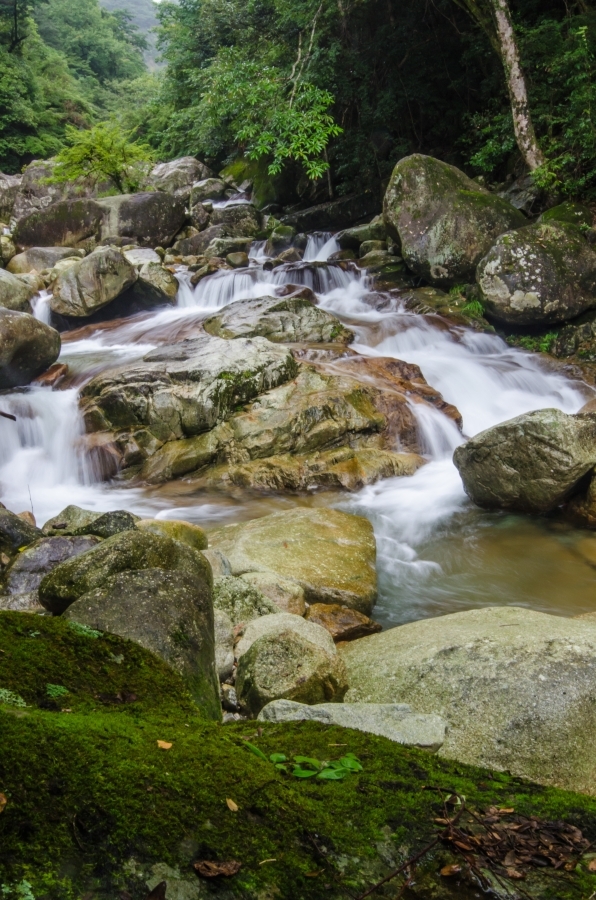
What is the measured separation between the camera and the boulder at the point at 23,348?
10445 mm

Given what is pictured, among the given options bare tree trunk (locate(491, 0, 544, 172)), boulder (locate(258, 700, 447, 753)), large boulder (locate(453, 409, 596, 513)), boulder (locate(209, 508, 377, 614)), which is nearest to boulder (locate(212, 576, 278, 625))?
boulder (locate(209, 508, 377, 614))

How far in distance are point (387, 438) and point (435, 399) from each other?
1.36 metres

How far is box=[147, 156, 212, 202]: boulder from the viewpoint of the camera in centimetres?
2533

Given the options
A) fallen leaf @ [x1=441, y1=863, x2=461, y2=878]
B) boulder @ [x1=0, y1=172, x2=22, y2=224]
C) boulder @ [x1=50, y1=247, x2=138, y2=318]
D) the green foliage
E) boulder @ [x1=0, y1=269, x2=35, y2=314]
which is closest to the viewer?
fallen leaf @ [x1=441, y1=863, x2=461, y2=878]

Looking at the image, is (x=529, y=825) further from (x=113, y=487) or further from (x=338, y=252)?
(x=338, y=252)

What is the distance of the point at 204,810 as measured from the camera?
1420mm

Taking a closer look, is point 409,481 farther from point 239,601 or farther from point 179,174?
point 179,174

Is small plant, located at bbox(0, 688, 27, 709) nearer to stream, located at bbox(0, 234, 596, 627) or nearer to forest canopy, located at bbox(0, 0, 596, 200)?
stream, located at bbox(0, 234, 596, 627)

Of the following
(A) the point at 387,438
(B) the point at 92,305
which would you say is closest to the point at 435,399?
(A) the point at 387,438

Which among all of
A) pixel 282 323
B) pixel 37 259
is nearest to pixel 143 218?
pixel 37 259

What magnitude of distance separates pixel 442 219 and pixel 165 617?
12.9 m

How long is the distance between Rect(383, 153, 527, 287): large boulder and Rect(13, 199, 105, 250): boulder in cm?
895

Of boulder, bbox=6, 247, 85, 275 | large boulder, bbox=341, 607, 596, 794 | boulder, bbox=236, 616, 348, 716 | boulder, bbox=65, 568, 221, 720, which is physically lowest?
large boulder, bbox=341, 607, 596, 794

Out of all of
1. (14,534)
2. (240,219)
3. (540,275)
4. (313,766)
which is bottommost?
(14,534)
